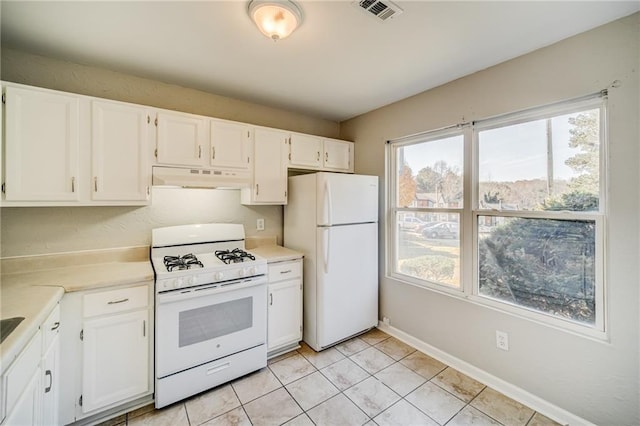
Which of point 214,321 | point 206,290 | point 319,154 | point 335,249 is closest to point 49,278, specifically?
point 206,290

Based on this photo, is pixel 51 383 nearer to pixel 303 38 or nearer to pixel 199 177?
pixel 199 177

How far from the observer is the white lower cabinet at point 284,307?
7.98ft

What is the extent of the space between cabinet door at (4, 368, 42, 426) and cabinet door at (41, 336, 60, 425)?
0.28 ft

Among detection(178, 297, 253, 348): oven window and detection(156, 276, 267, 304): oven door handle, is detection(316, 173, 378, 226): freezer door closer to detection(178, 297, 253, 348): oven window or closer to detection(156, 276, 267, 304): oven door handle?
detection(156, 276, 267, 304): oven door handle

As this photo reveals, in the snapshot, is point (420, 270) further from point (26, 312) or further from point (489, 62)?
point (26, 312)

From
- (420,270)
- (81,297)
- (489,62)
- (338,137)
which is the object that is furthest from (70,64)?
(420,270)

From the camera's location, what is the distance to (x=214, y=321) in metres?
2.05

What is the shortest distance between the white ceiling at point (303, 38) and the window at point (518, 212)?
21.2 inches

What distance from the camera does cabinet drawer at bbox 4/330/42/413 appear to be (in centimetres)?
99

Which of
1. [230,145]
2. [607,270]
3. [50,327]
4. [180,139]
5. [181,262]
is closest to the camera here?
[50,327]

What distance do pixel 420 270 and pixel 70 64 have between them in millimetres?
3524

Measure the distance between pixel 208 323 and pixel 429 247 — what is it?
2120 mm

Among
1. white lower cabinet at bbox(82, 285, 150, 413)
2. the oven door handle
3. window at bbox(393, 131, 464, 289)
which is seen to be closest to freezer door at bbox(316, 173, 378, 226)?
window at bbox(393, 131, 464, 289)

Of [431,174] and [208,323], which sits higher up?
[431,174]
